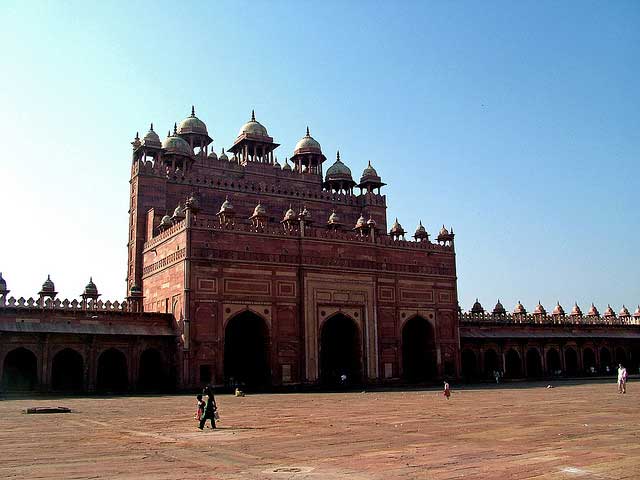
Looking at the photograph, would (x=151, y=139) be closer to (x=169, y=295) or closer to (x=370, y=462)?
(x=169, y=295)

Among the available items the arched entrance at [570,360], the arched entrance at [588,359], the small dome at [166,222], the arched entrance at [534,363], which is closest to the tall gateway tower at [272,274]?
the small dome at [166,222]

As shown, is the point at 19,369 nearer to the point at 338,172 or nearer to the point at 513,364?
the point at 338,172

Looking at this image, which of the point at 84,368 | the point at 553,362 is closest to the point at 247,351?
the point at 84,368

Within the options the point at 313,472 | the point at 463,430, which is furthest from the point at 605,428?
the point at 313,472

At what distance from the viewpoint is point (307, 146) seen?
42.3m

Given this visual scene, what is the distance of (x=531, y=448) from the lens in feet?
31.9

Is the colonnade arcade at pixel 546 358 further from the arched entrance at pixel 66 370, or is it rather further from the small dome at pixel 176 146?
the arched entrance at pixel 66 370

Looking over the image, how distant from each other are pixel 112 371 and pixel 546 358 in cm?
2556

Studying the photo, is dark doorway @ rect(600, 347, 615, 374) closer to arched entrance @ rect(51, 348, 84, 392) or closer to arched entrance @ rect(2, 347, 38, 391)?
arched entrance @ rect(51, 348, 84, 392)

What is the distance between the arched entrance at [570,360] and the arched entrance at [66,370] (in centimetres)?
2878

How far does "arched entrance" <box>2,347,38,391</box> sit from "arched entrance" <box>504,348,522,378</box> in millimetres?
26012

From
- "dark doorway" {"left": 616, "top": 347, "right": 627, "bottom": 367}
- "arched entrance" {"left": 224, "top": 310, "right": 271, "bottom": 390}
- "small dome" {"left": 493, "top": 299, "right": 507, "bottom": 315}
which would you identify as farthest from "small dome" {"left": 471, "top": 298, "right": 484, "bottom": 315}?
"arched entrance" {"left": 224, "top": 310, "right": 271, "bottom": 390}

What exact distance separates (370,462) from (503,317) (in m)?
35.4

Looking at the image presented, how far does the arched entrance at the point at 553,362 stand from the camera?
1675 inches
